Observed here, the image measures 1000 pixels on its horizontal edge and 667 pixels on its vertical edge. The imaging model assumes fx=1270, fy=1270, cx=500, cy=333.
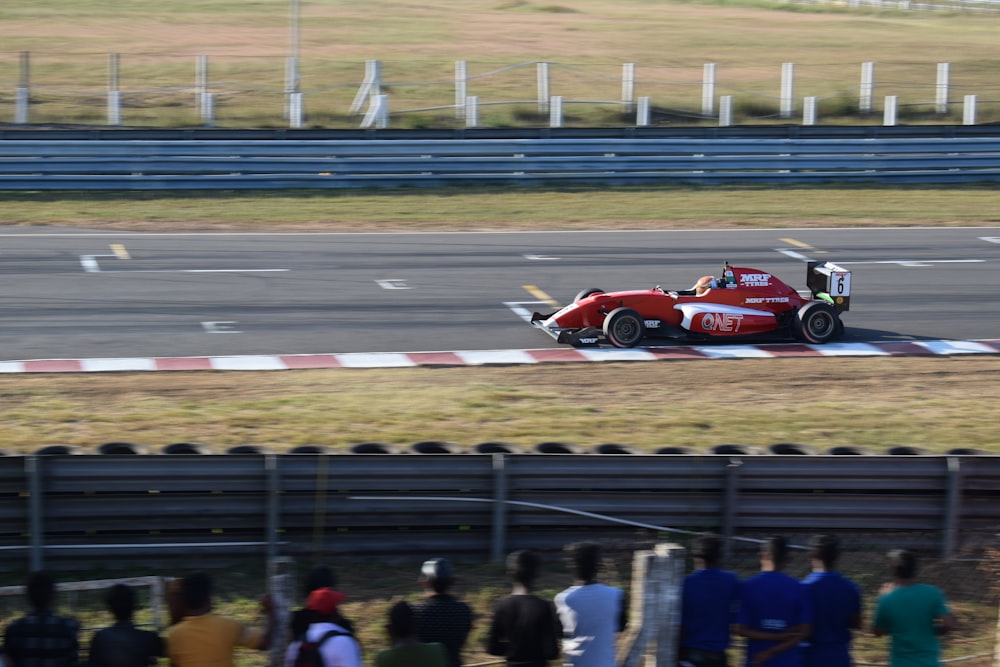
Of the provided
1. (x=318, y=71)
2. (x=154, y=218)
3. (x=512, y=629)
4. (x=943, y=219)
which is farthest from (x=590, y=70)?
(x=512, y=629)

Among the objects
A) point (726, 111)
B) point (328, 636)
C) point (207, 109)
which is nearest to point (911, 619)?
point (328, 636)

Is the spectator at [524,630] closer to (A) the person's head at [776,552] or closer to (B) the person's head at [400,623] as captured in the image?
(B) the person's head at [400,623]

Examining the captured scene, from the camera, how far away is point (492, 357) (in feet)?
46.8

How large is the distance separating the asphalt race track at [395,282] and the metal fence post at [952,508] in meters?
6.60

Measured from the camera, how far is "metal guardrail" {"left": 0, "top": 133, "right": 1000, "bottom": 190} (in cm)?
2366

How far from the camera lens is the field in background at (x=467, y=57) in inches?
1332

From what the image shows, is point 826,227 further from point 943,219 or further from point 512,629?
point 512,629

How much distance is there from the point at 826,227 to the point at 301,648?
19.1m

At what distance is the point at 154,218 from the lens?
22.0m

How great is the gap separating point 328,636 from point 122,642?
0.89 m

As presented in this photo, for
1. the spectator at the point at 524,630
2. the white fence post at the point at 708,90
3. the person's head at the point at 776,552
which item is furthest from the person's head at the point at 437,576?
the white fence post at the point at 708,90

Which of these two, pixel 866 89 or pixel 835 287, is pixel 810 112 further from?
pixel 835 287

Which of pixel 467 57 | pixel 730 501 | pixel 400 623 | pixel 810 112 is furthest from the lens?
pixel 467 57

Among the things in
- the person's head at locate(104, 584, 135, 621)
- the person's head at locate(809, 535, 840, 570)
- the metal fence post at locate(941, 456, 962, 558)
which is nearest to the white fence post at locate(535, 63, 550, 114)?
the metal fence post at locate(941, 456, 962, 558)
